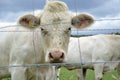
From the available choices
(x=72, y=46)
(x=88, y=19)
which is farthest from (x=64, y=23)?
(x=72, y=46)

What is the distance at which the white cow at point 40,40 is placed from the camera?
582cm

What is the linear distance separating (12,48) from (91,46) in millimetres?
6751

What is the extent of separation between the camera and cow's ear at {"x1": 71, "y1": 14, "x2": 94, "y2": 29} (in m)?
6.29

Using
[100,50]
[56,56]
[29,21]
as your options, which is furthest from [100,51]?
[56,56]

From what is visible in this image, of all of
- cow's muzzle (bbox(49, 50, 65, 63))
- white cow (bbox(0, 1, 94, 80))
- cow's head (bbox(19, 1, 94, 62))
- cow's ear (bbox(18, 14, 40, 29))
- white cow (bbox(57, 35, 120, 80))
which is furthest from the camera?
white cow (bbox(57, 35, 120, 80))

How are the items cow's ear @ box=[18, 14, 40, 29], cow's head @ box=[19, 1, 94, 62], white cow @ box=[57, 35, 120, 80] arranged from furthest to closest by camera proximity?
white cow @ box=[57, 35, 120, 80]
cow's ear @ box=[18, 14, 40, 29]
cow's head @ box=[19, 1, 94, 62]

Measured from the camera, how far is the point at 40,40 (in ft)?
21.7

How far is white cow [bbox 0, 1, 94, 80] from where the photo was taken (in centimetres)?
582

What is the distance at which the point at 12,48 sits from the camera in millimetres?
6961

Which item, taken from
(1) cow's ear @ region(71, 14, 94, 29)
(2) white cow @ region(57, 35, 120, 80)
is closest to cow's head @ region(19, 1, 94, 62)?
(1) cow's ear @ region(71, 14, 94, 29)

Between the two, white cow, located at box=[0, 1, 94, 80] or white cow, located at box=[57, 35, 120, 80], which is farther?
white cow, located at box=[57, 35, 120, 80]

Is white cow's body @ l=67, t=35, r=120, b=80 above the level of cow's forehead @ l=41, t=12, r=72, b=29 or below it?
below

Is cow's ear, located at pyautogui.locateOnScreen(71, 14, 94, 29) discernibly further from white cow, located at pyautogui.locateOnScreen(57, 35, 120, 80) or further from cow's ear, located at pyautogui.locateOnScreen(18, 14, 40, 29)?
white cow, located at pyautogui.locateOnScreen(57, 35, 120, 80)

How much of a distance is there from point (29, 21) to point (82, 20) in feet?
2.92
